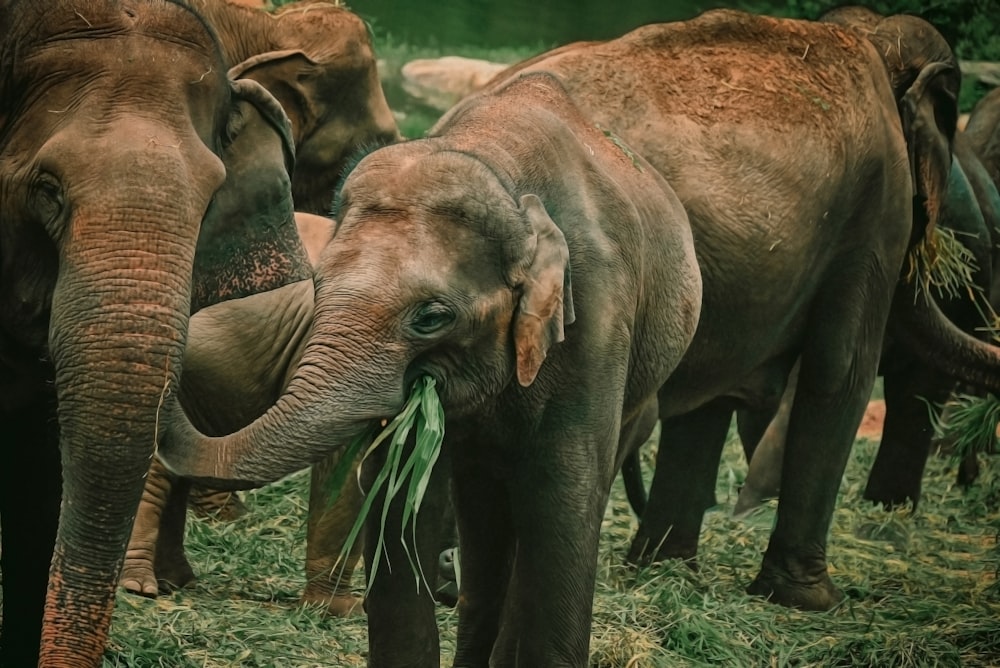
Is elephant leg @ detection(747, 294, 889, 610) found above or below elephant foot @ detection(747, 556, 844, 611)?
above

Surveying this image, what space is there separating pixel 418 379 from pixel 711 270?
70.2 inches

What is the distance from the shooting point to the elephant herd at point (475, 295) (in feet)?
11.6

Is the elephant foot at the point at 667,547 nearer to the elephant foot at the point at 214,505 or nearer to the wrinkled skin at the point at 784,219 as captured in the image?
the wrinkled skin at the point at 784,219

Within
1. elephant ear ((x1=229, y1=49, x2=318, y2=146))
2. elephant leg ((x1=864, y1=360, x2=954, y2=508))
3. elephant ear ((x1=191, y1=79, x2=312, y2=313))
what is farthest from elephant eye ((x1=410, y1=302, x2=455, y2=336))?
elephant leg ((x1=864, y1=360, x2=954, y2=508))

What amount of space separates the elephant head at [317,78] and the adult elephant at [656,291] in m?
1.90

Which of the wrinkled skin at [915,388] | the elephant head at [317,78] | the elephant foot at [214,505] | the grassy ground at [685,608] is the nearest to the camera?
the grassy ground at [685,608]

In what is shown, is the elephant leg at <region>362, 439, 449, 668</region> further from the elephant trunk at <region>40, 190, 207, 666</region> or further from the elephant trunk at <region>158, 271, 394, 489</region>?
the elephant trunk at <region>40, 190, 207, 666</region>

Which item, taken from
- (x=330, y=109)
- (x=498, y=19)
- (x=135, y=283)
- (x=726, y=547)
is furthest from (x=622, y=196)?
(x=498, y=19)

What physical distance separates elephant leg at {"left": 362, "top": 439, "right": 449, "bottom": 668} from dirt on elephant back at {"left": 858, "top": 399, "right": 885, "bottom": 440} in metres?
5.98

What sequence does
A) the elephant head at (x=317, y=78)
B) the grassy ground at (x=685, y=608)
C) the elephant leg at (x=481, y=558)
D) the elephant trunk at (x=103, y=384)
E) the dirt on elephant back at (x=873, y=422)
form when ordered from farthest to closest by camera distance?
the dirt on elephant back at (x=873, y=422) → the elephant head at (x=317, y=78) → the grassy ground at (x=685, y=608) → the elephant leg at (x=481, y=558) → the elephant trunk at (x=103, y=384)

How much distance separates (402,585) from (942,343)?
2.99 m

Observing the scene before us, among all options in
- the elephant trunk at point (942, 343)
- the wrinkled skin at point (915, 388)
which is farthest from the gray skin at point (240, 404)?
the wrinkled skin at point (915, 388)

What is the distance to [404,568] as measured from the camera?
14.0 feet

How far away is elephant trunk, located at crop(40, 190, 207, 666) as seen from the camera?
135 inches
